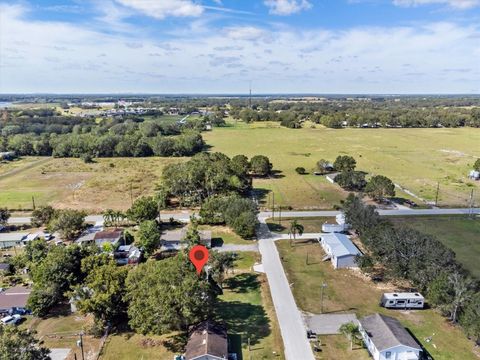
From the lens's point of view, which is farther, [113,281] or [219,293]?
[219,293]

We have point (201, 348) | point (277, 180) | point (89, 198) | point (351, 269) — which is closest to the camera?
point (201, 348)

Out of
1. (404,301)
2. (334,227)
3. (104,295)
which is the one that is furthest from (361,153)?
(104,295)

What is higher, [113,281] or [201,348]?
[113,281]

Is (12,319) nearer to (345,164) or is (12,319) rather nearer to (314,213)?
(314,213)

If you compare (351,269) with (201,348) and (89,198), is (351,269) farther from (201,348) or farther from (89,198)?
(89,198)

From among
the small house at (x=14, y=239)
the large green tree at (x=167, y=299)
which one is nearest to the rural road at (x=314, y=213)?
the small house at (x=14, y=239)

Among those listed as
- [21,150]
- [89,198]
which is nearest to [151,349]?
[89,198]

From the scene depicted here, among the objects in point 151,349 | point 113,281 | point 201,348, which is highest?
point 113,281
